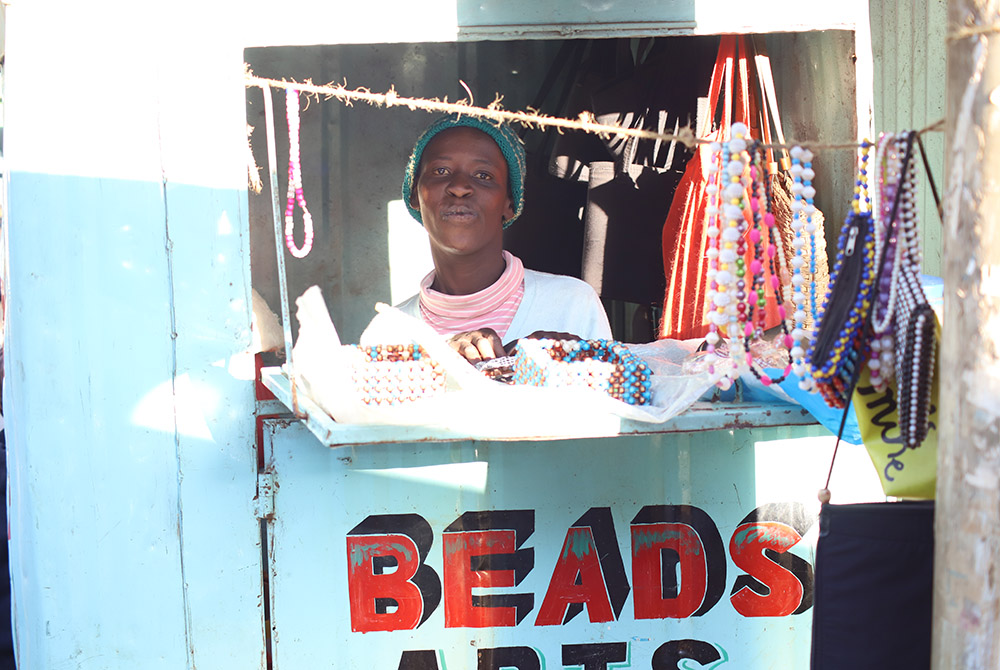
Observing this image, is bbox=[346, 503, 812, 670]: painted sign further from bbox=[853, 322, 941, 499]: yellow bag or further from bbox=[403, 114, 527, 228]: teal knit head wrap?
bbox=[403, 114, 527, 228]: teal knit head wrap

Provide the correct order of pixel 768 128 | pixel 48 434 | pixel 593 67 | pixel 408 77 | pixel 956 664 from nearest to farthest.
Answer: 1. pixel 956 664
2. pixel 48 434
3. pixel 768 128
4. pixel 593 67
5. pixel 408 77

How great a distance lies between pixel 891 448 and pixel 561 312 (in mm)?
1484

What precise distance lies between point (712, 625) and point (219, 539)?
1.37m

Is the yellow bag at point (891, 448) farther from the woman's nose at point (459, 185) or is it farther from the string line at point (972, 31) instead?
the woman's nose at point (459, 185)

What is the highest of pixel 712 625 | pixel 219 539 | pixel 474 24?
pixel 474 24

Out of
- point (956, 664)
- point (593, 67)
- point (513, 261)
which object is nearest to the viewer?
point (956, 664)

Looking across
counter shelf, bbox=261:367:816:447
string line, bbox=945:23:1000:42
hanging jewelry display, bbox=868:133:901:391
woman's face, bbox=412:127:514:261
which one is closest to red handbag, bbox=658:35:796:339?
woman's face, bbox=412:127:514:261

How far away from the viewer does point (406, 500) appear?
96.5 inches

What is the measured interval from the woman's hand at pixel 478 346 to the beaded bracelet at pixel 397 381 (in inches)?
13.8

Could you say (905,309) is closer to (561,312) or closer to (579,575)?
(579,575)

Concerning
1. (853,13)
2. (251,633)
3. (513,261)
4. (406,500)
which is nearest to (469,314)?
(513,261)

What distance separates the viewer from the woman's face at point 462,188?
308cm

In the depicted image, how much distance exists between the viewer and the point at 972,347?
4.51 feet

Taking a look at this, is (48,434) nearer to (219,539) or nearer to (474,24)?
(219,539)
